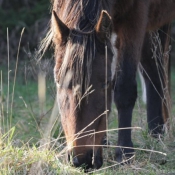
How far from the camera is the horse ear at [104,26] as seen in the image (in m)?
3.68

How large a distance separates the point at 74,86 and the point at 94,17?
533 mm

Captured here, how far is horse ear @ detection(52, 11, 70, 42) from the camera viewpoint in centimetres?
370

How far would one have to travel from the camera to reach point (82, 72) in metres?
3.62

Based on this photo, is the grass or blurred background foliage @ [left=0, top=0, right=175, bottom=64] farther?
blurred background foliage @ [left=0, top=0, right=175, bottom=64]

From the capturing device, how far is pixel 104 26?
3.74 meters

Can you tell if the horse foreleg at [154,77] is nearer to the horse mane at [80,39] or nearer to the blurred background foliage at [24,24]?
the horse mane at [80,39]

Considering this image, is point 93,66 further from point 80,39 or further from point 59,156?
point 59,156

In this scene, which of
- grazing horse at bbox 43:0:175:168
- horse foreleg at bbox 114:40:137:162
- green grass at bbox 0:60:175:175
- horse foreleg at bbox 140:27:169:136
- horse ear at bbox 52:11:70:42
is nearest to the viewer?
green grass at bbox 0:60:175:175

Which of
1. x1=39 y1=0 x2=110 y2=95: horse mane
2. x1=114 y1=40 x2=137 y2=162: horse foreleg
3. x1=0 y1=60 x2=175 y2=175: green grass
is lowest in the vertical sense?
x1=0 y1=60 x2=175 y2=175: green grass

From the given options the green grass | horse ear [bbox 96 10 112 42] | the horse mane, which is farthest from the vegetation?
horse ear [bbox 96 10 112 42]

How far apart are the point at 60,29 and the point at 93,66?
1.11 feet

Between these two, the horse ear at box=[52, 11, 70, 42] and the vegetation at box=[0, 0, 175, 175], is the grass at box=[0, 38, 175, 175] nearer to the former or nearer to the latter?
the vegetation at box=[0, 0, 175, 175]

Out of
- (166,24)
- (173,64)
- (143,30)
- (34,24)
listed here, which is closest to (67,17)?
(143,30)

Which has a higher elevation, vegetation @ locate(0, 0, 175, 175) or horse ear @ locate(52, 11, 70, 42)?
horse ear @ locate(52, 11, 70, 42)
